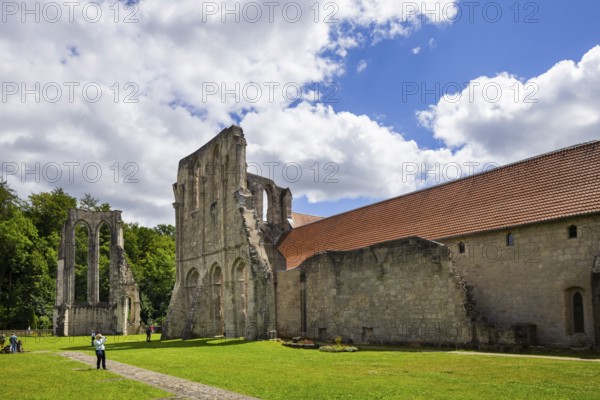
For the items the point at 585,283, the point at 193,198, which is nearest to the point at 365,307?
the point at 585,283

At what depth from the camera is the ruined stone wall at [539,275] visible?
19.1 meters

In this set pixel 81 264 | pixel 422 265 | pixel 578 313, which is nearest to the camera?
pixel 578 313

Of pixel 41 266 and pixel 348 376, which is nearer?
pixel 348 376

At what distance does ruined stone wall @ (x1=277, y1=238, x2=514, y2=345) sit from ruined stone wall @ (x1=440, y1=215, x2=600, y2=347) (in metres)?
2.11

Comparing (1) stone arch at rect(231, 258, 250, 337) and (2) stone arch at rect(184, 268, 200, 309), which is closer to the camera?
(1) stone arch at rect(231, 258, 250, 337)

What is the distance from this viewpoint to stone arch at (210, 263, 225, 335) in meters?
33.1

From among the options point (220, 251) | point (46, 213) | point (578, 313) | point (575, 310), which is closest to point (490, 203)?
point (575, 310)

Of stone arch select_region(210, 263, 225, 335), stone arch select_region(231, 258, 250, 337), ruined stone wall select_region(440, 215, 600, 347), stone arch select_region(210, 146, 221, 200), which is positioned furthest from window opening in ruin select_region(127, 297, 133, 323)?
ruined stone wall select_region(440, 215, 600, 347)

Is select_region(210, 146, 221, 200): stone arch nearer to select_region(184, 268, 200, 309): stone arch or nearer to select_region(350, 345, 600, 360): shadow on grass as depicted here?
select_region(184, 268, 200, 309): stone arch

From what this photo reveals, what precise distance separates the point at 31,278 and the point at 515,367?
4771 cm

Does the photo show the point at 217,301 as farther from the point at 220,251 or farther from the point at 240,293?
the point at 220,251

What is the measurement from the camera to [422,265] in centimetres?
2208

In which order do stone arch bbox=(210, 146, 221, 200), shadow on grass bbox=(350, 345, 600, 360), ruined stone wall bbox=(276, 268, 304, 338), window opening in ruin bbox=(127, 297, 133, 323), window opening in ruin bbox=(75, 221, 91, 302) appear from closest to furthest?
shadow on grass bbox=(350, 345, 600, 360) < ruined stone wall bbox=(276, 268, 304, 338) < stone arch bbox=(210, 146, 221, 200) < window opening in ruin bbox=(127, 297, 133, 323) < window opening in ruin bbox=(75, 221, 91, 302)

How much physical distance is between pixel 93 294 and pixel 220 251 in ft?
67.1
